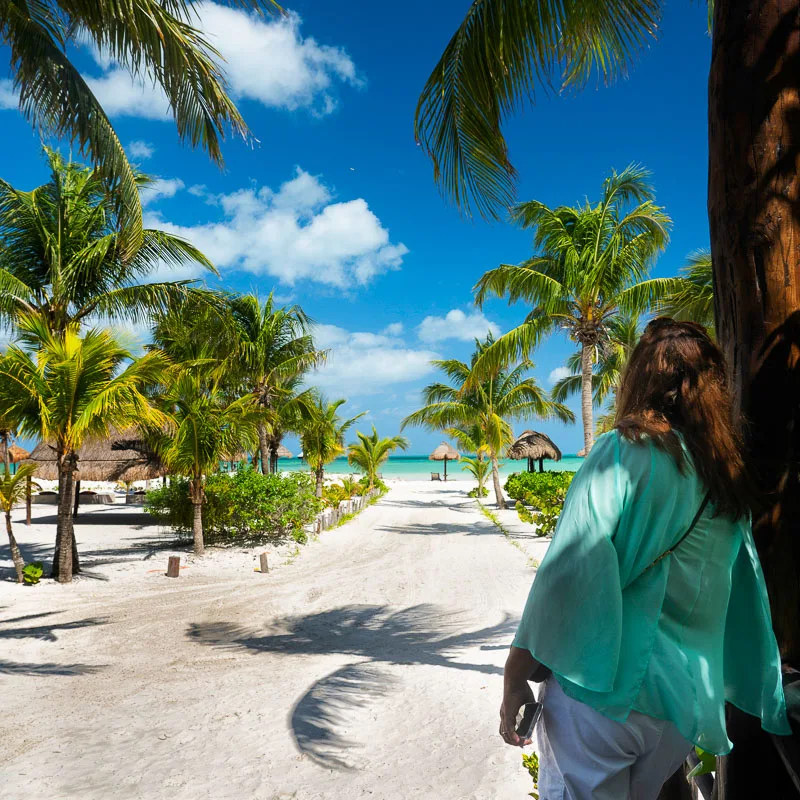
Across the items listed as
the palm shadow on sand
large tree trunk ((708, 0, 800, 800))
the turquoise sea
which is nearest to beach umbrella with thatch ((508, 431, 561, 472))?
the palm shadow on sand

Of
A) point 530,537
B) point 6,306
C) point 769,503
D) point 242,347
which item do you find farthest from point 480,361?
point 769,503

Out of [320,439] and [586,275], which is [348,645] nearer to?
[586,275]

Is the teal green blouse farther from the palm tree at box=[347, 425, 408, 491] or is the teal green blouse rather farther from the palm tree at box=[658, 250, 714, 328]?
the palm tree at box=[347, 425, 408, 491]

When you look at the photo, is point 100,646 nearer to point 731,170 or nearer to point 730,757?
point 730,757

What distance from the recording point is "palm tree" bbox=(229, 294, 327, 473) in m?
18.5

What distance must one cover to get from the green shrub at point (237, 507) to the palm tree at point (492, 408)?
9802mm

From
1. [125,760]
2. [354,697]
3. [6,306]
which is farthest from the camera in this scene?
[6,306]

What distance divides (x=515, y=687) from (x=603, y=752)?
232 millimetres

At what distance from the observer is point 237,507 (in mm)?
12711

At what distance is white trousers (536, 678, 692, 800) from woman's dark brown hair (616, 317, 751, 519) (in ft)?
1.70

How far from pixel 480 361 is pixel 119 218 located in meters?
8.48

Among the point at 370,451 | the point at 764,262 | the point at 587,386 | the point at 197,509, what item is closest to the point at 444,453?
the point at 370,451

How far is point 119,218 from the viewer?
778 cm

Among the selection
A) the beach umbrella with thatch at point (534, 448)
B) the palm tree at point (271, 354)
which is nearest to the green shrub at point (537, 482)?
the beach umbrella with thatch at point (534, 448)
